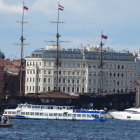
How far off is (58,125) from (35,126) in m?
5.49

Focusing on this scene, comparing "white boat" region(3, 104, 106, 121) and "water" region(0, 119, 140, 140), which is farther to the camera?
"white boat" region(3, 104, 106, 121)

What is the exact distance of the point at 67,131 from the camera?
429 ft

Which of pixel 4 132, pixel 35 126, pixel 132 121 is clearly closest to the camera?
pixel 4 132

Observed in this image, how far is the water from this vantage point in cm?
11925

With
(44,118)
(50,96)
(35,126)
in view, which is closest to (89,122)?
(44,118)

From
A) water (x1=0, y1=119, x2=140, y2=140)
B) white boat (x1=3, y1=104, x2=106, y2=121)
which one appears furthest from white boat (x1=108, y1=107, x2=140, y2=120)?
water (x1=0, y1=119, x2=140, y2=140)

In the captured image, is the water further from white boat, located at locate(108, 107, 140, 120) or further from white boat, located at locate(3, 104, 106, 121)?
white boat, located at locate(108, 107, 140, 120)

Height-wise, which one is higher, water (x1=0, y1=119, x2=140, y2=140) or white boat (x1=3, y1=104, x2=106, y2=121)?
white boat (x1=3, y1=104, x2=106, y2=121)

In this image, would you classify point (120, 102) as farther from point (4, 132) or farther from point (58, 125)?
point (4, 132)

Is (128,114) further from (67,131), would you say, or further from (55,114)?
(67,131)

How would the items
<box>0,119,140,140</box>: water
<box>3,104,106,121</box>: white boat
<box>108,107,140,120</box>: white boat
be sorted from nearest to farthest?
1. <box>0,119,140,140</box>: water
2. <box>3,104,106,121</box>: white boat
3. <box>108,107,140,120</box>: white boat

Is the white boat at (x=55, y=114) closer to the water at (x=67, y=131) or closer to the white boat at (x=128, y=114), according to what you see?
the water at (x=67, y=131)

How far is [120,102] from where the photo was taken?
638ft

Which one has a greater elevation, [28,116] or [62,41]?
[62,41]
